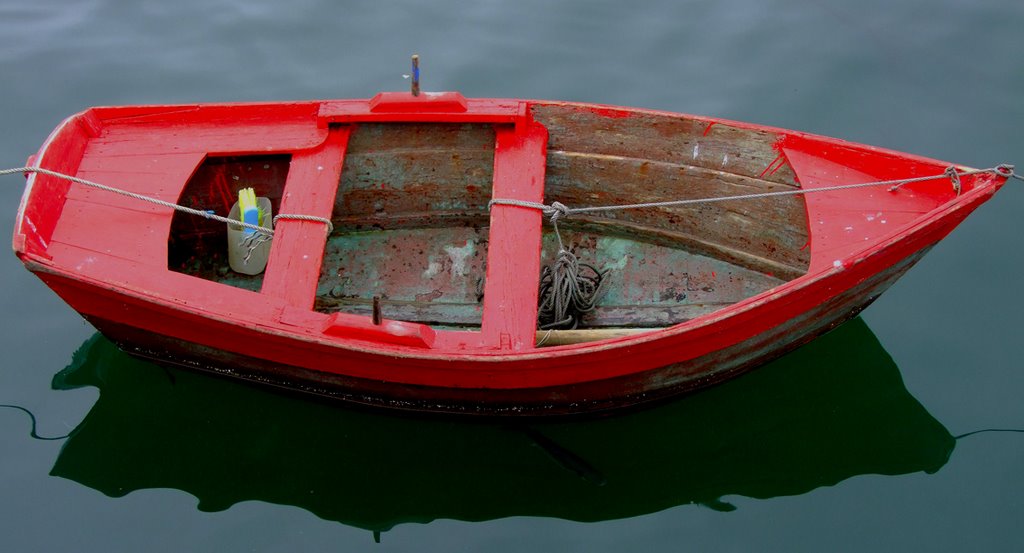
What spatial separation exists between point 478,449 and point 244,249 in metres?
1.96

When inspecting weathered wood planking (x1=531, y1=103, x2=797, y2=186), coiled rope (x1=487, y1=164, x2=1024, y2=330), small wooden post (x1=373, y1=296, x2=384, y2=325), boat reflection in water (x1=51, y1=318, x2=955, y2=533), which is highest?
weathered wood planking (x1=531, y1=103, x2=797, y2=186)

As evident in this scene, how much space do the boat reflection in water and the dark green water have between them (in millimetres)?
13

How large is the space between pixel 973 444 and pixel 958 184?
1594 mm

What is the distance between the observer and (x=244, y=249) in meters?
6.05

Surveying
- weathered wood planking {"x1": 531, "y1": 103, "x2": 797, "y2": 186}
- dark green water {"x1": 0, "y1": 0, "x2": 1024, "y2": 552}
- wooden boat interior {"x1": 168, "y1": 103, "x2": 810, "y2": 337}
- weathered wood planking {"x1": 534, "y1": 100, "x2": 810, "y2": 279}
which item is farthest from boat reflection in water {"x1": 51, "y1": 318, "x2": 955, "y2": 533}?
weathered wood planking {"x1": 531, "y1": 103, "x2": 797, "y2": 186}

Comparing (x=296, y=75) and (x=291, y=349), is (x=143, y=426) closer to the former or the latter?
(x=291, y=349)

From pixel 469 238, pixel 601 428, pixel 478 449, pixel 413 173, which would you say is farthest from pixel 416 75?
pixel 601 428

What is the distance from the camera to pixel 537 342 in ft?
18.5

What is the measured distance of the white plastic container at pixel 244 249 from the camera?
6.03 meters

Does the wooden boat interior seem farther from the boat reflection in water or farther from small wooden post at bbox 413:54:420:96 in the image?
the boat reflection in water

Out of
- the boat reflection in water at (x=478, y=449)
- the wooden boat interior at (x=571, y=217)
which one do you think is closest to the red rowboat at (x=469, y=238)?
the wooden boat interior at (x=571, y=217)

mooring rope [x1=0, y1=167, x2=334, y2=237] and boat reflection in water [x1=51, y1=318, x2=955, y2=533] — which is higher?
mooring rope [x1=0, y1=167, x2=334, y2=237]

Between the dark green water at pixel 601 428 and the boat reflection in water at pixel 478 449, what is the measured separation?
0.01 meters

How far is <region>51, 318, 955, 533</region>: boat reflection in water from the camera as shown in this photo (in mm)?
5461
